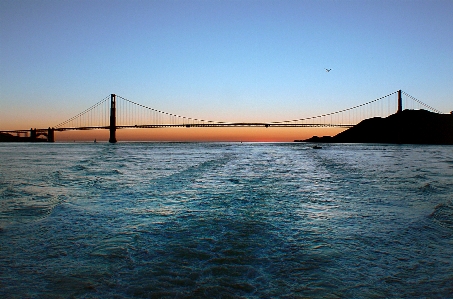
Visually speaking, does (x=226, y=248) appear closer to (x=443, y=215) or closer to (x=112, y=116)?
(x=443, y=215)

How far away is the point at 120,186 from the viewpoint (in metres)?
10.6

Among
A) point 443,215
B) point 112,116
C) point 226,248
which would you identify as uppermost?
point 112,116

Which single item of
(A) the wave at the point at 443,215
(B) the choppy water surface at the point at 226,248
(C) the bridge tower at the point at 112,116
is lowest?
(A) the wave at the point at 443,215

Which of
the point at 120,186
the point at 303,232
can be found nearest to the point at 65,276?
the point at 303,232

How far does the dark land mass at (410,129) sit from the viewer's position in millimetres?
120188

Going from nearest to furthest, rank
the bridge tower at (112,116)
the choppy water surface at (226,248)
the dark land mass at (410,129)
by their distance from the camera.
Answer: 1. the choppy water surface at (226,248)
2. the bridge tower at (112,116)
3. the dark land mass at (410,129)

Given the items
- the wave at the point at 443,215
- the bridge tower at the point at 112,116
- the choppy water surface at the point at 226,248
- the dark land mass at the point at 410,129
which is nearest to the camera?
the choppy water surface at the point at 226,248

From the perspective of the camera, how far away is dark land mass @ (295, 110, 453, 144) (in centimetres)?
12019

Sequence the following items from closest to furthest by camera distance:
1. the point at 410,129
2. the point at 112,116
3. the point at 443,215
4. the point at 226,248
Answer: the point at 226,248, the point at 443,215, the point at 112,116, the point at 410,129

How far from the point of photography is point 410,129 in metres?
128

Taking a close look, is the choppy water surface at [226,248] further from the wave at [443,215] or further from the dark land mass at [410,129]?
the dark land mass at [410,129]

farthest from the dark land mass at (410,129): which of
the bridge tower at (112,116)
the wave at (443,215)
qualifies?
the wave at (443,215)

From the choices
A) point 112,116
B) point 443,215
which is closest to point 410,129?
point 112,116

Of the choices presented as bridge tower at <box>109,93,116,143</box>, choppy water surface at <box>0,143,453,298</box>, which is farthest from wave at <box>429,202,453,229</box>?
bridge tower at <box>109,93,116,143</box>
